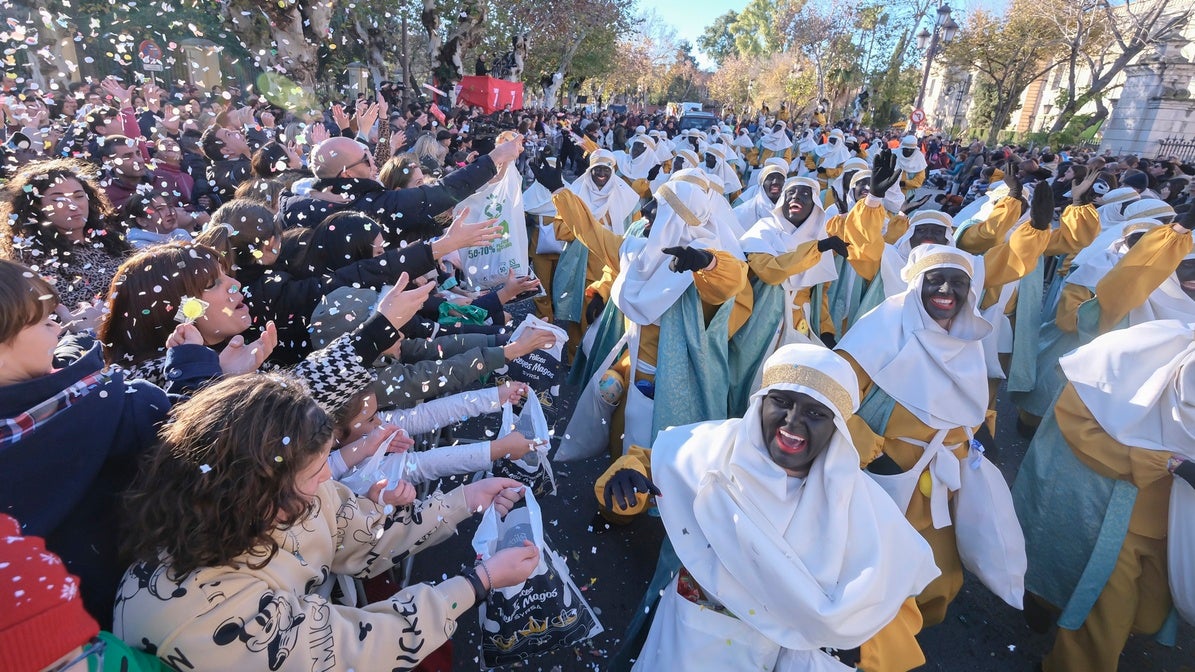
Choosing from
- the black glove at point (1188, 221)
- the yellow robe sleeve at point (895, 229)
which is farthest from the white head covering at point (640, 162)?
the black glove at point (1188, 221)

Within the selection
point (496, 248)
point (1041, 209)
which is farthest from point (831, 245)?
point (496, 248)

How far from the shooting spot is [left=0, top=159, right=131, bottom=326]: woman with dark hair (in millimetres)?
3074

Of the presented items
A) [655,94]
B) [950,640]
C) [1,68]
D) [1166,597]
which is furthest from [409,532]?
[655,94]

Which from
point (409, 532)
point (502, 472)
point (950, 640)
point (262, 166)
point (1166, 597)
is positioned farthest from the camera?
point (262, 166)

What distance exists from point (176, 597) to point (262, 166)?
4.57 meters

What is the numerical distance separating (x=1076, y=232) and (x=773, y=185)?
279 cm

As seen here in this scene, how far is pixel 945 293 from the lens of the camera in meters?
3.07

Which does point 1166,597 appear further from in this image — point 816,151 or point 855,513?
point 816,151

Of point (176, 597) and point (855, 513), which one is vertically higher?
point (176, 597)

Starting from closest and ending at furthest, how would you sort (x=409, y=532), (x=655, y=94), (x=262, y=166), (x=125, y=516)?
(x=125, y=516) → (x=409, y=532) → (x=262, y=166) → (x=655, y=94)

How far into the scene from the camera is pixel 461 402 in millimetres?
3180

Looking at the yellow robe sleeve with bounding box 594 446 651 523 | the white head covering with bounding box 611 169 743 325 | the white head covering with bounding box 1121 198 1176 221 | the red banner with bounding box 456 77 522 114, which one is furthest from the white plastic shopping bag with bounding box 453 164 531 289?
the red banner with bounding box 456 77 522 114

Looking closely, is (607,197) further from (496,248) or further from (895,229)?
(895,229)

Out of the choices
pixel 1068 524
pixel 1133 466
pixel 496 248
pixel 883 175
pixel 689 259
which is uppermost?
pixel 883 175
